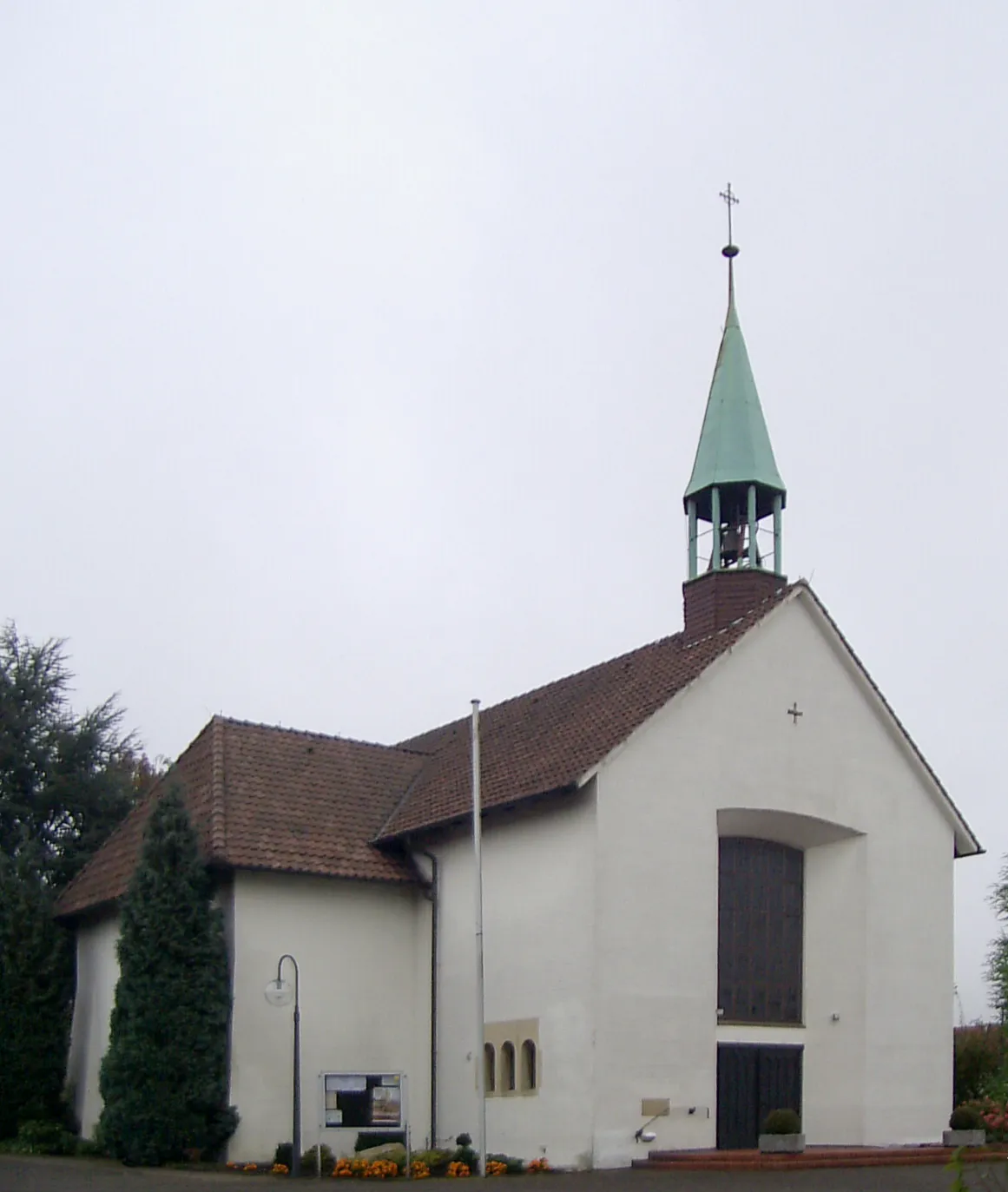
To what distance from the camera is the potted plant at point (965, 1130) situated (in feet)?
83.1

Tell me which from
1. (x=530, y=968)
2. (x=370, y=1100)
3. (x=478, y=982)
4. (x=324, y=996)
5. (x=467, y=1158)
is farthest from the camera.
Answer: (x=324, y=996)

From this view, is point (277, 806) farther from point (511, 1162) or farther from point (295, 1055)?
point (511, 1162)

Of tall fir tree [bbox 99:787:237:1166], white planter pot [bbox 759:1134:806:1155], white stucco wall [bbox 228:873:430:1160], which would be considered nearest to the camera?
white planter pot [bbox 759:1134:806:1155]

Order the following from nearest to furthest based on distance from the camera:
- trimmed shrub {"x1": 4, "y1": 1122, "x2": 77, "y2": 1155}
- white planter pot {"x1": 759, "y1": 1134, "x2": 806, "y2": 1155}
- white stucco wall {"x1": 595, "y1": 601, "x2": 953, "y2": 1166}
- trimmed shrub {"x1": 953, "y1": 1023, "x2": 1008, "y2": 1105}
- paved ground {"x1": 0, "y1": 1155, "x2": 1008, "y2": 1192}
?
paved ground {"x1": 0, "y1": 1155, "x2": 1008, "y2": 1192} → white planter pot {"x1": 759, "y1": 1134, "x2": 806, "y2": 1155} → white stucco wall {"x1": 595, "y1": 601, "x2": 953, "y2": 1166} → trimmed shrub {"x1": 4, "y1": 1122, "x2": 77, "y2": 1155} → trimmed shrub {"x1": 953, "y1": 1023, "x2": 1008, "y2": 1105}

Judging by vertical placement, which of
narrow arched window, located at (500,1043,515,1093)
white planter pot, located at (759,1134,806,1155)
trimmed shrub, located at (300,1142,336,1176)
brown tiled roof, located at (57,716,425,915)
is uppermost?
brown tiled roof, located at (57,716,425,915)

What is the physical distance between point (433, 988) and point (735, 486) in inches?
437

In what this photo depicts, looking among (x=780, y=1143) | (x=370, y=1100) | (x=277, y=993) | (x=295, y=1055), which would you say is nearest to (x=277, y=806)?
(x=277, y=993)

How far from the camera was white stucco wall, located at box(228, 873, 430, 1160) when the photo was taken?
24.8m

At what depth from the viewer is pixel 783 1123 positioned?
899 inches

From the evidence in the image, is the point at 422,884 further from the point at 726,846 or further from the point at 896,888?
the point at 896,888

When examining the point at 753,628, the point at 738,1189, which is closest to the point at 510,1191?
the point at 738,1189

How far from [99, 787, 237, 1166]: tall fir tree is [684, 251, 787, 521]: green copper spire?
12.0 metres

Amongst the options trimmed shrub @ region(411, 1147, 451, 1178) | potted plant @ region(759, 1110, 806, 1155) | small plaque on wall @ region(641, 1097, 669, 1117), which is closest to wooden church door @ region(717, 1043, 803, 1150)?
potted plant @ region(759, 1110, 806, 1155)

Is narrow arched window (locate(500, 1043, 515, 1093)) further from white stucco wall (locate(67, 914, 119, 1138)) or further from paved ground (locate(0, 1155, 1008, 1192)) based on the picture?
white stucco wall (locate(67, 914, 119, 1138))
